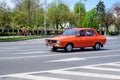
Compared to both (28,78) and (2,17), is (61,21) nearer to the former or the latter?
(2,17)

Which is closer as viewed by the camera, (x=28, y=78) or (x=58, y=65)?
(x=28, y=78)

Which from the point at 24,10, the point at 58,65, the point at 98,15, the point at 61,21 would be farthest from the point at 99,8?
the point at 58,65

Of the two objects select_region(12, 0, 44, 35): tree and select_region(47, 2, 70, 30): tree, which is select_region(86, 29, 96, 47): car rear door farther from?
select_region(47, 2, 70, 30): tree

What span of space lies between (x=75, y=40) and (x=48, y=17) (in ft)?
230

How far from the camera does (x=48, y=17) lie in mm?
90812

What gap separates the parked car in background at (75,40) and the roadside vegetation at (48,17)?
137ft

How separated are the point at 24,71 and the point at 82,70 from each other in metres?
2.18

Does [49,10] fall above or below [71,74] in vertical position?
above

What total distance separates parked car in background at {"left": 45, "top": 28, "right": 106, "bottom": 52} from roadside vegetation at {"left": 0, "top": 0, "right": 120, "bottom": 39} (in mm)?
41797

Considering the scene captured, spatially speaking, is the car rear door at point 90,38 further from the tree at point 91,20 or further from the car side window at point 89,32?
the tree at point 91,20

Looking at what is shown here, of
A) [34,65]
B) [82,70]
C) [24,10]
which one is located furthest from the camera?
[24,10]

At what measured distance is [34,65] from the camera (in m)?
13.7

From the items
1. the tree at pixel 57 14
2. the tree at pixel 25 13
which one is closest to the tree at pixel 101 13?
the tree at pixel 57 14

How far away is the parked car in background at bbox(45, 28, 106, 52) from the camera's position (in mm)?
20703
